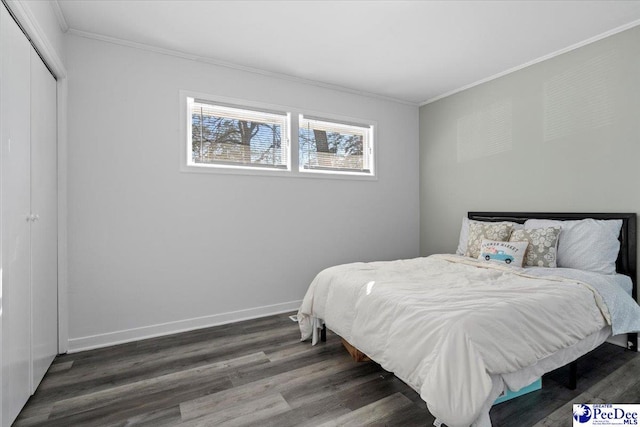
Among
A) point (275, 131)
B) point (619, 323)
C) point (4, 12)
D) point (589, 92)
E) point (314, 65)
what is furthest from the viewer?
point (275, 131)

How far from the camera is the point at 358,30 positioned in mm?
2641

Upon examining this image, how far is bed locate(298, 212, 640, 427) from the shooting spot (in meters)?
1.47

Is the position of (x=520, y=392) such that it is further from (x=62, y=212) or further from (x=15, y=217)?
(x=62, y=212)

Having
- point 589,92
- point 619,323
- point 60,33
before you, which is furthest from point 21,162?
point 589,92

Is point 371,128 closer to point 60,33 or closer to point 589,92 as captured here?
point 589,92

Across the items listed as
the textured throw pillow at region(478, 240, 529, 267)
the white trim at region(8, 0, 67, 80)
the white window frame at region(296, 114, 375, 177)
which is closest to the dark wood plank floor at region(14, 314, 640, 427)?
the textured throw pillow at region(478, 240, 529, 267)

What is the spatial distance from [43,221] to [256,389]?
184 centimetres

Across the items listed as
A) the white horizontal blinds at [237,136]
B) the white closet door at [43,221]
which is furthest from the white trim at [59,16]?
the white horizontal blinds at [237,136]

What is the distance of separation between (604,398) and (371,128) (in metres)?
3.30

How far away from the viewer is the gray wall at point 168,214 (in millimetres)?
2658

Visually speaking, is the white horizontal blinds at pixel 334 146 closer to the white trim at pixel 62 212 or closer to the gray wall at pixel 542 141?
the gray wall at pixel 542 141

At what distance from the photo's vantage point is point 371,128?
163 inches

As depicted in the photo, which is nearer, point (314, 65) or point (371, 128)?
point (314, 65)

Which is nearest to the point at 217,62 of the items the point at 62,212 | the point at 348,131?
the point at 348,131
